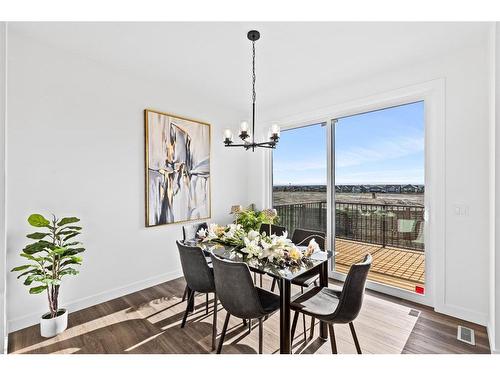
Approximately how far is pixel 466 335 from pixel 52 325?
3.69m

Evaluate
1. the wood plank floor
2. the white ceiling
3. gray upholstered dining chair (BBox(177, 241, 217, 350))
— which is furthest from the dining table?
the white ceiling

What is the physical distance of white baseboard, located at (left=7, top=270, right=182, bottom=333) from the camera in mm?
2240

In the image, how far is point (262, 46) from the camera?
7.91ft

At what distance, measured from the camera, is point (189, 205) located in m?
3.58

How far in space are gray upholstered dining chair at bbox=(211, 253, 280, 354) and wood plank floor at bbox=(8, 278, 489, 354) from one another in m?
0.46

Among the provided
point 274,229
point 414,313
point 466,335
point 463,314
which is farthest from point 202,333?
point 463,314

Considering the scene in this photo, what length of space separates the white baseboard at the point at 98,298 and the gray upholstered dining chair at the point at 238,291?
5.76 ft

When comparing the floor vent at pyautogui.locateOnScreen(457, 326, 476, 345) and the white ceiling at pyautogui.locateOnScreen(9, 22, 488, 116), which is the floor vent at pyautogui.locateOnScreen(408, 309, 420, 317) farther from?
the white ceiling at pyautogui.locateOnScreen(9, 22, 488, 116)

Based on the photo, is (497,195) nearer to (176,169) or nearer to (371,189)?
(371,189)

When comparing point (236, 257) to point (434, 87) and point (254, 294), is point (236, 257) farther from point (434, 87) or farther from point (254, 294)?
point (434, 87)

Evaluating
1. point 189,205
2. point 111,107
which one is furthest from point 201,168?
point 111,107

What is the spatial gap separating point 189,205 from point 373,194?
2561 mm

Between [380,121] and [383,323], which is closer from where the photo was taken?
[383,323]

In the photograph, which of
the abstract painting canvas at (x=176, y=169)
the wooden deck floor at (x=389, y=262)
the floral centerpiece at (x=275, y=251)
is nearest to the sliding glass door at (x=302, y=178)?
the wooden deck floor at (x=389, y=262)
